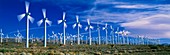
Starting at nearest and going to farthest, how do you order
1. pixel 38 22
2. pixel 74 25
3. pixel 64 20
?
pixel 38 22, pixel 64 20, pixel 74 25

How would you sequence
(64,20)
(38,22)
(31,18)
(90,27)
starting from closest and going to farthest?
(31,18)
(38,22)
(64,20)
(90,27)

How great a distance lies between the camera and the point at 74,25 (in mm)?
171250

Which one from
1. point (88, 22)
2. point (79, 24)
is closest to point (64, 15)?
point (79, 24)

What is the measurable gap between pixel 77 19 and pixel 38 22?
136ft

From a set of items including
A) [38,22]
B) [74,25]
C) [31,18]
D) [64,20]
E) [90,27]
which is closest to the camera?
[31,18]

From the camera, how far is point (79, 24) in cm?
17362

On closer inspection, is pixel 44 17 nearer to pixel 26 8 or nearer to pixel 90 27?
pixel 26 8

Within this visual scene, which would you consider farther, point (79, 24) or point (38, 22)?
point (79, 24)

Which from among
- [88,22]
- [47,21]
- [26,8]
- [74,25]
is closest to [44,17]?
[47,21]

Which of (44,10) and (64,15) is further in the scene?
(64,15)

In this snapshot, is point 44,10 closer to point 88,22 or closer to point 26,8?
point 26,8

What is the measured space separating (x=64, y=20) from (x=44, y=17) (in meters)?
18.2

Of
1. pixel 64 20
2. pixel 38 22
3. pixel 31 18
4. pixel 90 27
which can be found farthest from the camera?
pixel 90 27

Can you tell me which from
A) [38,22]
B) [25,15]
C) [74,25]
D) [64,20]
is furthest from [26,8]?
[74,25]
